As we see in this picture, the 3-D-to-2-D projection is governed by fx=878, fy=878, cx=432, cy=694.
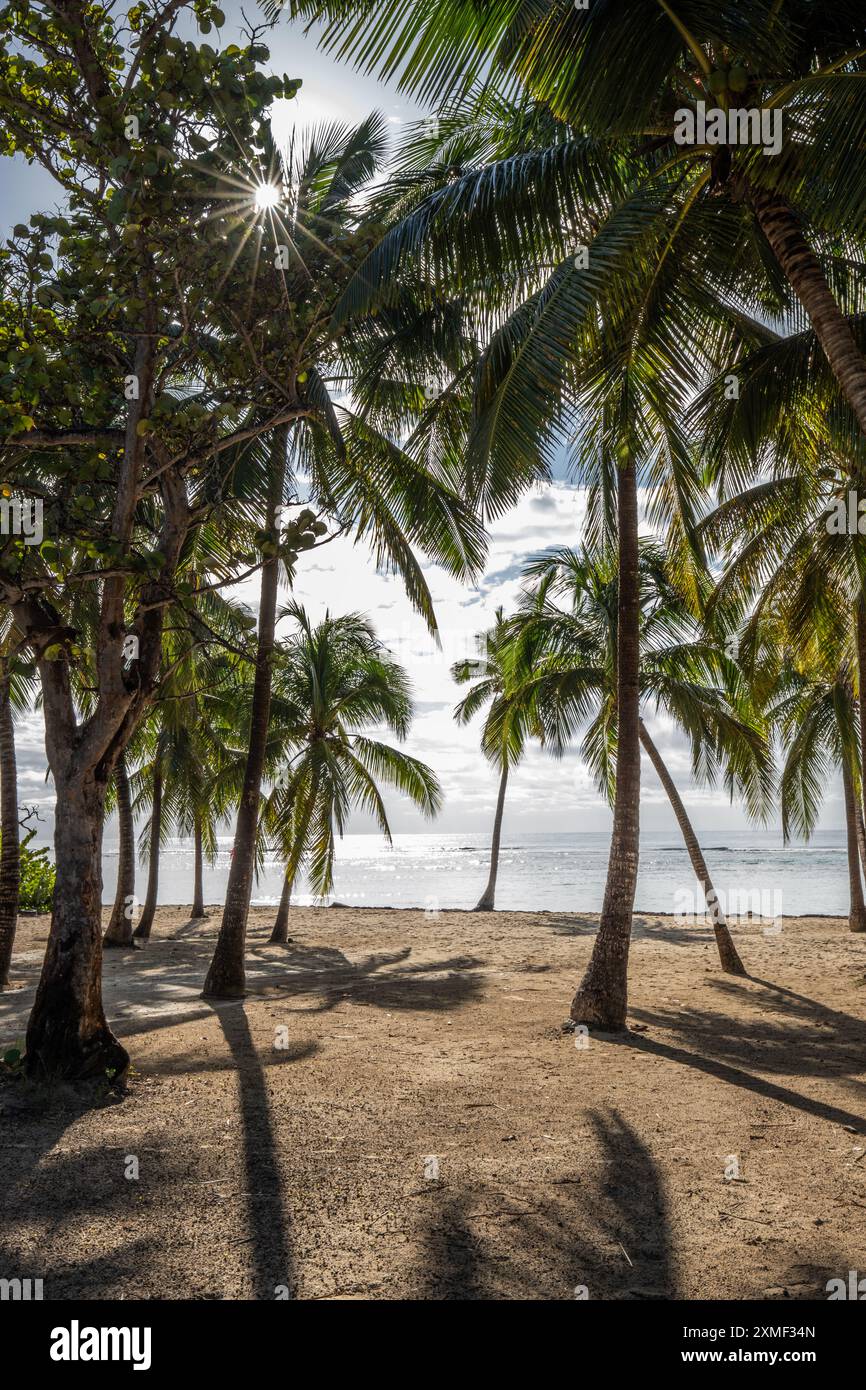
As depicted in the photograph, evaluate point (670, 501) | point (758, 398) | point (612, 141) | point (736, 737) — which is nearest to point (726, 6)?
point (612, 141)

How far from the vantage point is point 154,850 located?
19.9 metres

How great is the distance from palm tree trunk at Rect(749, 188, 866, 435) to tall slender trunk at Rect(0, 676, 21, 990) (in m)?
9.58

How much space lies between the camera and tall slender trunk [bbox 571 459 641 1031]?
9055 millimetres

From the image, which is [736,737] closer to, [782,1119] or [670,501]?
[670,501]

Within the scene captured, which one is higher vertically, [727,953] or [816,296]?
[816,296]

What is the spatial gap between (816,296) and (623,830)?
5.51 metres

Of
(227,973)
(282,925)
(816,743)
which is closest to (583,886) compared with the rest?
(816,743)

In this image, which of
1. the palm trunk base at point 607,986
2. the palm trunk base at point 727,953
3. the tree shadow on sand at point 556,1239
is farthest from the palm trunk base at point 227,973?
the palm trunk base at point 727,953

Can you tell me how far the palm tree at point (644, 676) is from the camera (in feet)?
44.9

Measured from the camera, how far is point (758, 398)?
27.9 ft

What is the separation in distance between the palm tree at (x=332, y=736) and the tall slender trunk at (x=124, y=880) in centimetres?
286

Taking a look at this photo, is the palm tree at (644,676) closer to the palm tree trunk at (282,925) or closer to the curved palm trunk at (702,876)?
the curved palm trunk at (702,876)

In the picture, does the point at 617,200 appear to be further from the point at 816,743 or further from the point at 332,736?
the point at 816,743

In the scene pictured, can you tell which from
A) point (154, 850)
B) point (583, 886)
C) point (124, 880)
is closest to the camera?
point (124, 880)
